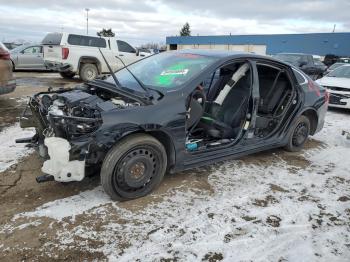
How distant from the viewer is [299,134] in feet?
19.1

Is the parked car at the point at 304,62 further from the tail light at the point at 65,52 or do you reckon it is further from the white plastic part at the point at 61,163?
the white plastic part at the point at 61,163

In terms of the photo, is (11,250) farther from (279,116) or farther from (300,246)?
(279,116)

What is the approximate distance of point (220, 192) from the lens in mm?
4141

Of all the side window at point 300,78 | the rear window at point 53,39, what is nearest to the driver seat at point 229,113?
the side window at point 300,78

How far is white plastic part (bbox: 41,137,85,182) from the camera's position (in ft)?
11.0

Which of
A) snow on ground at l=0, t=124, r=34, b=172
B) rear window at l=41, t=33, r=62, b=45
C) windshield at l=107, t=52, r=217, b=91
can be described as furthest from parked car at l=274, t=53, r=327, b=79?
snow on ground at l=0, t=124, r=34, b=172

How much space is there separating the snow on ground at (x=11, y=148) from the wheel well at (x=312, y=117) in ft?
14.6

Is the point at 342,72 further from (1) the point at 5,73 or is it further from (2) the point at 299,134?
(1) the point at 5,73

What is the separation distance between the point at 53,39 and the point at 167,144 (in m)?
11.9

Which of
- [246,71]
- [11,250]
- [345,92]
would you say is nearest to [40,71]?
[345,92]

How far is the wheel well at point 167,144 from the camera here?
3.87 m

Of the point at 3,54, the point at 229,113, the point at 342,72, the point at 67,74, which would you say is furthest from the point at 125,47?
the point at 229,113

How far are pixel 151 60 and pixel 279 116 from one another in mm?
2129

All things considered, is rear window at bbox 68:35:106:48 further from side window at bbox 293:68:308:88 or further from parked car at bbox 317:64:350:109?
side window at bbox 293:68:308:88
